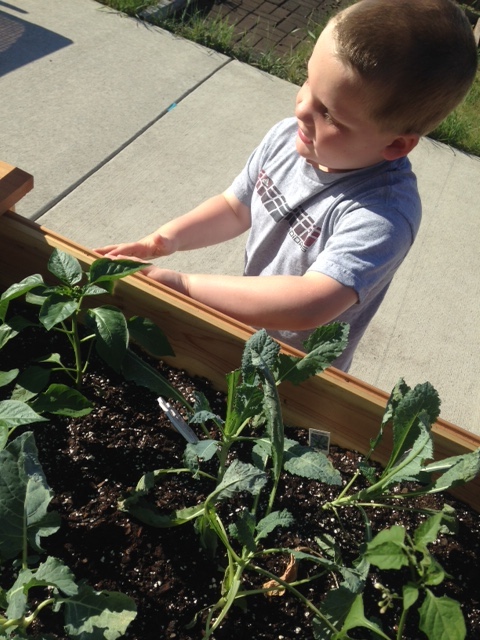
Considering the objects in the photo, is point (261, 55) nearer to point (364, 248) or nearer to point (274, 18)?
point (274, 18)

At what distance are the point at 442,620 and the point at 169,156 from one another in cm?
276

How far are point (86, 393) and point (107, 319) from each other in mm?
190

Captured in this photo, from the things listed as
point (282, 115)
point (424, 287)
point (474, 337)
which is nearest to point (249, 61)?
point (282, 115)

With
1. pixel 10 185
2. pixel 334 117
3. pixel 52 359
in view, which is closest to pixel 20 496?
pixel 52 359

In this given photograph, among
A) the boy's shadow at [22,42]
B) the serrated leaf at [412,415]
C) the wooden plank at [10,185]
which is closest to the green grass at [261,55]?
the boy's shadow at [22,42]

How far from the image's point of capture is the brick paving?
176 inches

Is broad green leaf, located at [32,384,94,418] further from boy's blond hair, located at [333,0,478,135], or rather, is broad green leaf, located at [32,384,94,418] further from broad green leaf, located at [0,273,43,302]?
boy's blond hair, located at [333,0,478,135]

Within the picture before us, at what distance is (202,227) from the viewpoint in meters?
1.94

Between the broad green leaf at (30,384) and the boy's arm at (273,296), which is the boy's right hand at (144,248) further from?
the broad green leaf at (30,384)

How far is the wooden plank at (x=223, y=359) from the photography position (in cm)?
131

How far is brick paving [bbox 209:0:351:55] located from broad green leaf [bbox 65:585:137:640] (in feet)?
12.6

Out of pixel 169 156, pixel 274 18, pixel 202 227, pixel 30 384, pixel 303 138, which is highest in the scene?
pixel 303 138

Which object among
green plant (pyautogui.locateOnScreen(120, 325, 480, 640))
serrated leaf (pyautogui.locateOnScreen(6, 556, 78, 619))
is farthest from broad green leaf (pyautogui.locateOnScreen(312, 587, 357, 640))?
serrated leaf (pyautogui.locateOnScreen(6, 556, 78, 619))

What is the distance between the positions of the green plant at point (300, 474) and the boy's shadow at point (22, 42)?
2.93m
